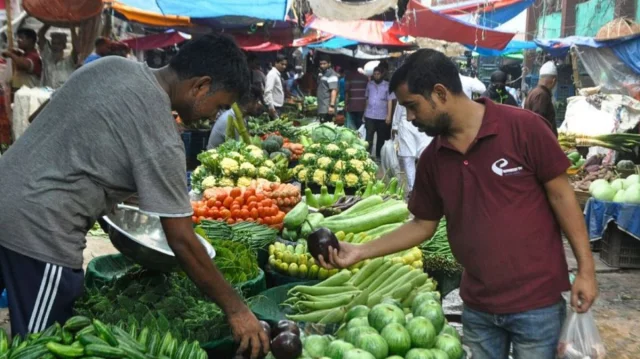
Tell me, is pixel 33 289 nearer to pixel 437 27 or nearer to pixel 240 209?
pixel 240 209

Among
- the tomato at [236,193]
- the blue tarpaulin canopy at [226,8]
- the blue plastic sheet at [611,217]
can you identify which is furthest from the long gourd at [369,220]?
the blue plastic sheet at [611,217]

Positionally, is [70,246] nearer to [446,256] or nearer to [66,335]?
[66,335]

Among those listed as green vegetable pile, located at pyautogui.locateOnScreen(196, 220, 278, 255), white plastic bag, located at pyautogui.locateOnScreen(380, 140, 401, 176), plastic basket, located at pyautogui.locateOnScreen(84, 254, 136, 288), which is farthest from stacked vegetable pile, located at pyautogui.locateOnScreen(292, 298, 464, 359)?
white plastic bag, located at pyautogui.locateOnScreen(380, 140, 401, 176)

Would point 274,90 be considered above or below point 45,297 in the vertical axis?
below

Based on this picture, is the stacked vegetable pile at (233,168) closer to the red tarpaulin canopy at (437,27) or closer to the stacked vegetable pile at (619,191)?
the stacked vegetable pile at (619,191)

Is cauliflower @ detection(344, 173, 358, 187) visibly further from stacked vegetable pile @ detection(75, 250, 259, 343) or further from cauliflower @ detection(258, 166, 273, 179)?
stacked vegetable pile @ detection(75, 250, 259, 343)

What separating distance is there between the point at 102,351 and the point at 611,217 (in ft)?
22.2

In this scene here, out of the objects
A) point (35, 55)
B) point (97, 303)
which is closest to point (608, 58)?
point (35, 55)

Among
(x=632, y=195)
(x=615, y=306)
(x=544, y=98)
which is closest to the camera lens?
(x=615, y=306)

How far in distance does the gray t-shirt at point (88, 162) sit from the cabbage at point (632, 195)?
631cm

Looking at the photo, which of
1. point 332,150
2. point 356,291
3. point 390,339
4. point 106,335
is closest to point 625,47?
point 332,150

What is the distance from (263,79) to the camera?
16484 millimetres

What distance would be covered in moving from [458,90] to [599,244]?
654 cm

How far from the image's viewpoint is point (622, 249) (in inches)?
293
